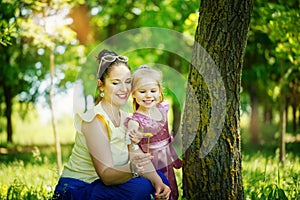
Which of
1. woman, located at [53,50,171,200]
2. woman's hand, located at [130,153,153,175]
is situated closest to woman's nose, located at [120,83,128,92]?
woman, located at [53,50,171,200]

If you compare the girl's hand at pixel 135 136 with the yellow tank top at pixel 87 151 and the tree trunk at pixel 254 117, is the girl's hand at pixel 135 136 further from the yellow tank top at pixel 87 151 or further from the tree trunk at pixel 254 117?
the tree trunk at pixel 254 117

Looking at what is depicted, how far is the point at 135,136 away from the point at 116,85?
0.45 meters

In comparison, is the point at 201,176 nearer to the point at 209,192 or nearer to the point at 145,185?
the point at 209,192

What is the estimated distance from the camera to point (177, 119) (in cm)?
1532

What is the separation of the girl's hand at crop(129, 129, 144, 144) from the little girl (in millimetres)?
32

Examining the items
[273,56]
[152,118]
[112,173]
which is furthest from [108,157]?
[273,56]

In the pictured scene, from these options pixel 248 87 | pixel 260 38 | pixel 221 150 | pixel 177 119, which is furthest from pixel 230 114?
pixel 248 87

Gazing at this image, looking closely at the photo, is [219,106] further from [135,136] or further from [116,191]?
[116,191]

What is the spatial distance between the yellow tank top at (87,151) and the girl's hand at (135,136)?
0.07m

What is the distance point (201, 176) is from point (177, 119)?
10.7 metres

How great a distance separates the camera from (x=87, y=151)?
4.12 meters

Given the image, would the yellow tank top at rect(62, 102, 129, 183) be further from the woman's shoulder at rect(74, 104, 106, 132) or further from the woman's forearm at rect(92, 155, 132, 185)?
the woman's forearm at rect(92, 155, 132, 185)

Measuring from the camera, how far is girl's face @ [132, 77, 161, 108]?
4316 millimetres

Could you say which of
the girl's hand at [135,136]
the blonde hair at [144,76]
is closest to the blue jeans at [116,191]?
the girl's hand at [135,136]
